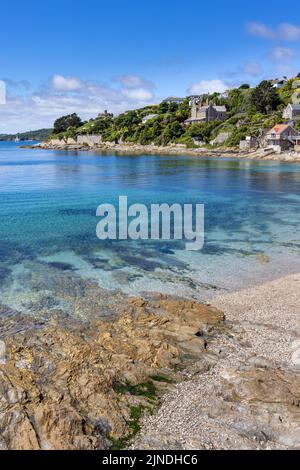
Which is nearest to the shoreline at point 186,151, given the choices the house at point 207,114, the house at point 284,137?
the house at point 284,137

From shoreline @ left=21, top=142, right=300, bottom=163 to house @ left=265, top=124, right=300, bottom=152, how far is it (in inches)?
A: 148

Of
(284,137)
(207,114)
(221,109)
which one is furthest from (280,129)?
(221,109)

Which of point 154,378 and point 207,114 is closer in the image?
point 154,378

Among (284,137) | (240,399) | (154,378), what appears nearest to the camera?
(240,399)

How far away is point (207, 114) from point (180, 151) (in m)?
25.0

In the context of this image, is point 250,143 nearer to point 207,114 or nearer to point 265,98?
point 265,98

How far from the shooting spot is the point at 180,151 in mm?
126688

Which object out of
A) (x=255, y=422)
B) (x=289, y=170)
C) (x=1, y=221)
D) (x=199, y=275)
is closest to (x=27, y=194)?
→ (x=1, y=221)

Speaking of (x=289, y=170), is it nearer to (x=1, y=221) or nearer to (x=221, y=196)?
(x=221, y=196)

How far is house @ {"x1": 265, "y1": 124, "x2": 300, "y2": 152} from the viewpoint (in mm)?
100131

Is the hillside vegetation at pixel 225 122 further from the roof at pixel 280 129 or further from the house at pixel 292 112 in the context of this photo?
the roof at pixel 280 129

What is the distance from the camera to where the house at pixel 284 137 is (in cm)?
10013

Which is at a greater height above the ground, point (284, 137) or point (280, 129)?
point (280, 129)

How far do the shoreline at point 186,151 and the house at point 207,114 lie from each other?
17.8m
